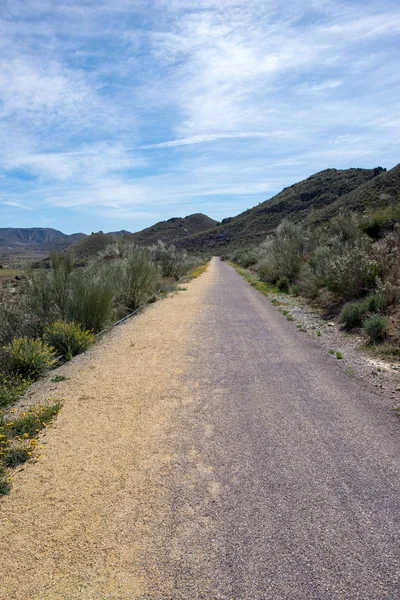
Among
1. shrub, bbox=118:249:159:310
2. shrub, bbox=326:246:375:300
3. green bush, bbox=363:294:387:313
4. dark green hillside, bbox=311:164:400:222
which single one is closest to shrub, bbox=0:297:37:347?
shrub, bbox=118:249:159:310

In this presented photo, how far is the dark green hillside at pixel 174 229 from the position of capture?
116 meters

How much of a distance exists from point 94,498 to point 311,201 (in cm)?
7094

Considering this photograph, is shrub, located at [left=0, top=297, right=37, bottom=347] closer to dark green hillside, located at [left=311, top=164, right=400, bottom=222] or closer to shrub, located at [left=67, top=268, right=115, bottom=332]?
shrub, located at [left=67, top=268, right=115, bottom=332]

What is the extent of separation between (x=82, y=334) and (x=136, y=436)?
4.43m

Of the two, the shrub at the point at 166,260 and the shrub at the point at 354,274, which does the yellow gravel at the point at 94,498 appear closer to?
the shrub at the point at 354,274

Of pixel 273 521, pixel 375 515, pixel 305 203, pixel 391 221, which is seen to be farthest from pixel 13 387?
pixel 305 203

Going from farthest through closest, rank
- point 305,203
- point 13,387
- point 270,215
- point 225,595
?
1. point 270,215
2. point 305,203
3. point 13,387
4. point 225,595

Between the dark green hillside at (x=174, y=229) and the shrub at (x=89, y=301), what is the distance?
322 ft

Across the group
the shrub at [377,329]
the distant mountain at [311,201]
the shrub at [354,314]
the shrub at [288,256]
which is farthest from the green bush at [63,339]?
the distant mountain at [311,201]

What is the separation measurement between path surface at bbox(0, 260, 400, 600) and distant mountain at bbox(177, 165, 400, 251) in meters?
34.9

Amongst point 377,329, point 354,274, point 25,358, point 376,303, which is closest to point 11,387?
point 25,358

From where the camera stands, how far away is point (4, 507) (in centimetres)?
323

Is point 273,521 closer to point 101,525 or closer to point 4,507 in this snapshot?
point 101,525

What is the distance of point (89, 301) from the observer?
9586 mm
